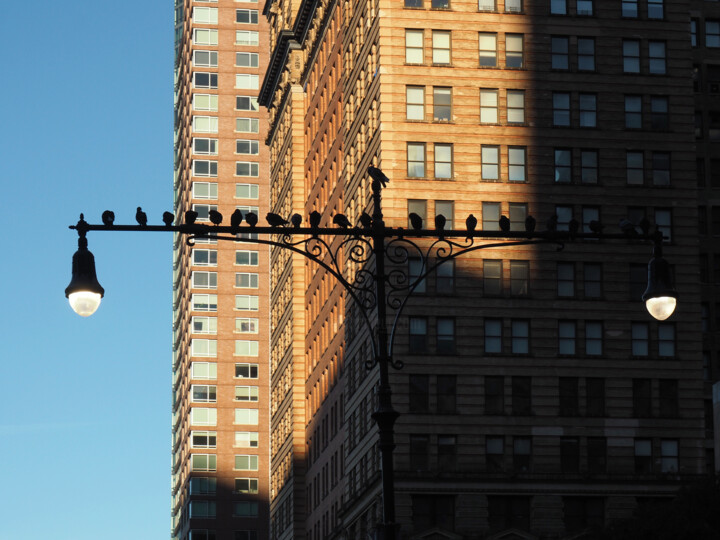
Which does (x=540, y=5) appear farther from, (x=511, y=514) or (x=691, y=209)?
(x=511, y=514)

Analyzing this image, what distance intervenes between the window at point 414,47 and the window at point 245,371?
318ft

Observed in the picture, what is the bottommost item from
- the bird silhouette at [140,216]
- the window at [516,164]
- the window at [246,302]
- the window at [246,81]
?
the bird silhouette at [140,216]

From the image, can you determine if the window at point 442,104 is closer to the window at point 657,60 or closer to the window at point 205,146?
the window at point 657,60

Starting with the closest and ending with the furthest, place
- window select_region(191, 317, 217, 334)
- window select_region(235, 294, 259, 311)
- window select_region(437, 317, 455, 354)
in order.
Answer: window select_region(437, 317, 455, 354) < window select_region(235, 294, 259, 311) < window select_region(191, 317, 217, 334)

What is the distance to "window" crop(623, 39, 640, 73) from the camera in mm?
101438

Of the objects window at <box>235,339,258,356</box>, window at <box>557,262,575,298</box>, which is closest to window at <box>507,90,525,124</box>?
window at <box>557,262,575,298</box>

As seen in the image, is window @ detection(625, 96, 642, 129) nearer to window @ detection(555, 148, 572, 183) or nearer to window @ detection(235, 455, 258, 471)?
window @ detection(555, 148, 572, 183)

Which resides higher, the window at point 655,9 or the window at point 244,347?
the window at point 244,347

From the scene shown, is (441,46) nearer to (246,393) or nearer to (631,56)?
(631,56)

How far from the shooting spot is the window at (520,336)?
97.2 m

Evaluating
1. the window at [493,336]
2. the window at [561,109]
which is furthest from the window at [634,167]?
the window at [493,336]

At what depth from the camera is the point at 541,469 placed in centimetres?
9450

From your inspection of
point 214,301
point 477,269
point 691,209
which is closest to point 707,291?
point 691,209

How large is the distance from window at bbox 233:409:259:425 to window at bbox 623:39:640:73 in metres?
99.6
